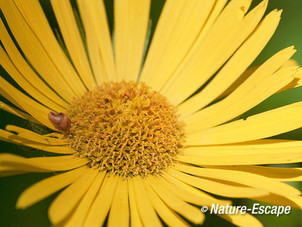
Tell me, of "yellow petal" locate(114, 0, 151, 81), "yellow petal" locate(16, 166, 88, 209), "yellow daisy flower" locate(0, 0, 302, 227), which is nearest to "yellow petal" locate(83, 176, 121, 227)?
"yellow daisy flower" locate(0, 0, 302, 227)

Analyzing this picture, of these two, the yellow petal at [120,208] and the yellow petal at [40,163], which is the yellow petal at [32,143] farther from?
the yellow petal at [120,208]

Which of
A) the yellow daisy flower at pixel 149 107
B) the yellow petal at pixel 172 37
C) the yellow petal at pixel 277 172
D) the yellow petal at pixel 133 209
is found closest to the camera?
the yellow petal at pixel 133 209

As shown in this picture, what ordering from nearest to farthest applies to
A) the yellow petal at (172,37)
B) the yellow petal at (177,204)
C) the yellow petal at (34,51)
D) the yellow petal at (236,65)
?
the yellow petal at (177,204), the yellow petal at (34,51), the yellow petal at (236,65), the yellow petal at (172,37)

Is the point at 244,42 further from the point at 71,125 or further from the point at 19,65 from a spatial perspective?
the point at 19,65

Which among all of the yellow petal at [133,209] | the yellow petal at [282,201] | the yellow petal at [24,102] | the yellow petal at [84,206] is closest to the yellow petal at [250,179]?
the yellow petal at [282,201]

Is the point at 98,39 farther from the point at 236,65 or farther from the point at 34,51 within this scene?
the point at 236,65

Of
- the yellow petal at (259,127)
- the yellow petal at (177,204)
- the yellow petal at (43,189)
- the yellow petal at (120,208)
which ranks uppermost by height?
the yellow petal at (259,127)

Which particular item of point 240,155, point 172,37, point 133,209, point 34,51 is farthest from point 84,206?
point 172,37
